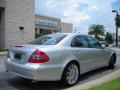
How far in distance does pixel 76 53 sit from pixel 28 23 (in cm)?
1640

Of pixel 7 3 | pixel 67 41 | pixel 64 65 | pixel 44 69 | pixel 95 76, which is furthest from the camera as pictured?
pixel 7 3

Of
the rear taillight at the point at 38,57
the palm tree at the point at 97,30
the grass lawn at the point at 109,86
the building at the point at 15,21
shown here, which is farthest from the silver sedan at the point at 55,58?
the palm tree at the point at 97,30

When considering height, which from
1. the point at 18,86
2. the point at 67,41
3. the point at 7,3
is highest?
the point at 7,3

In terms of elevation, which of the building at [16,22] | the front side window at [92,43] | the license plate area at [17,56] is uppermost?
the building at [16,22]

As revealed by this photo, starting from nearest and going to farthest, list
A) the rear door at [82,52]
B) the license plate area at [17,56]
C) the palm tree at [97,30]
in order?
the license plate area at [17,56], the rear door at [82,52], the palm tree at [97,30]

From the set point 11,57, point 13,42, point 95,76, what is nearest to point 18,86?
point 11,57

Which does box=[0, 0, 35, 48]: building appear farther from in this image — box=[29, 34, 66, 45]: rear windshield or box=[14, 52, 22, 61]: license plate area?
box=[14, 52, 22, 61]: license plate area

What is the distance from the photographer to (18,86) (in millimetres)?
6332

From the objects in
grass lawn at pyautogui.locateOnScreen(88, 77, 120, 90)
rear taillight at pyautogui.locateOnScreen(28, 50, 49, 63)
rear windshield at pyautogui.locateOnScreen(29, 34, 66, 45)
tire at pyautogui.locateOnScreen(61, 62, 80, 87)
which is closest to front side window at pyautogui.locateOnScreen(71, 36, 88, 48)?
rear windshield at pyautogui.locateOnScreen(29, 34, 66, 45)

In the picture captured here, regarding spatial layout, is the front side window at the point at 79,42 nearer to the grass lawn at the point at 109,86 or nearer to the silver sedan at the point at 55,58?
the silver sedan at the point at 55,58

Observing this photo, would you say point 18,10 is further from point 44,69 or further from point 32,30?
point 44,69

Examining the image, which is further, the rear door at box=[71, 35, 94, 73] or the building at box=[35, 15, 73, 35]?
the building at box=[35, 15, 73, 35]

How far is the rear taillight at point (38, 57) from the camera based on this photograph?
18.6 ft

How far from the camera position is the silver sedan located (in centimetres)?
569
